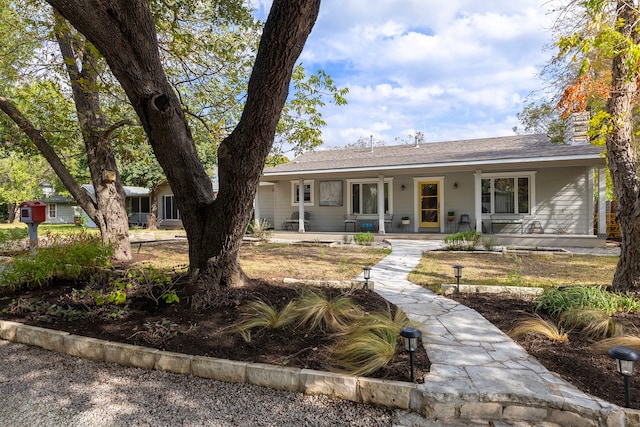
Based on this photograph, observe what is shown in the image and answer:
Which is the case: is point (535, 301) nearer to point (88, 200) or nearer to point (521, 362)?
point (521, 362)

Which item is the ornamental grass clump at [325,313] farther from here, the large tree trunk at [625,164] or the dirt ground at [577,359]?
the large tree trunk at [625,164]

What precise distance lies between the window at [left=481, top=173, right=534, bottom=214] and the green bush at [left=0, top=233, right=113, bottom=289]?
11.9 metres

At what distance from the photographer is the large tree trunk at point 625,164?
4094 millimetres

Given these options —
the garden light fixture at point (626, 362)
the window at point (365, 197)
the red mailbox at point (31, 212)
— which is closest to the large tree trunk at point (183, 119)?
the garden light fixture at point (626, 362)

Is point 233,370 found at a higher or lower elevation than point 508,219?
lower

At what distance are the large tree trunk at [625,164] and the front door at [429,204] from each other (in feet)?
30.1

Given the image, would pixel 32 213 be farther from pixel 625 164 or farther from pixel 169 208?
pixel 169 208

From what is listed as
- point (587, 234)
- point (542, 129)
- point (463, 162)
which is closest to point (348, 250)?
point (463, 162)

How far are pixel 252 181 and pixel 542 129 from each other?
25.1 m

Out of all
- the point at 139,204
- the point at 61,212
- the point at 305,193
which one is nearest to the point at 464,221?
the point at 305,193

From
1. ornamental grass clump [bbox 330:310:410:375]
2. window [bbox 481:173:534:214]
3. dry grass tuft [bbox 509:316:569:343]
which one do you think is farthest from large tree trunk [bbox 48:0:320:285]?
window [bbox 481:173:534:214]

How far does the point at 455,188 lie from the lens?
43.3 ft

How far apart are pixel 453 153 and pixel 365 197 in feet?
12.4

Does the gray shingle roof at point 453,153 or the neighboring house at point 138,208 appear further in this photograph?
the neighboring house at point 138,208
